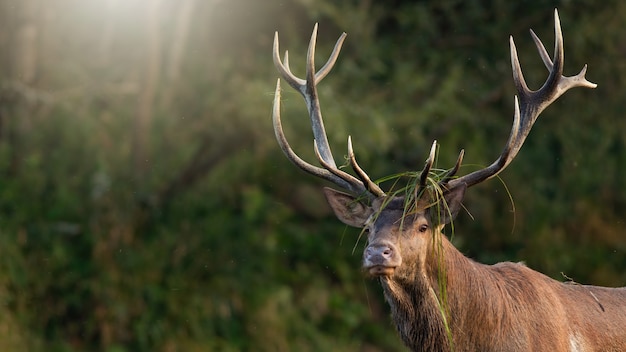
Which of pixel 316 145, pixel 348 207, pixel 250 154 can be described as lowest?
pixel 250 154

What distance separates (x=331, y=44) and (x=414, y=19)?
95cm

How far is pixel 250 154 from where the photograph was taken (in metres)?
12.0

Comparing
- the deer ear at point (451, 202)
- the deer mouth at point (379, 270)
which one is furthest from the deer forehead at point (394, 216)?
the deer mouth at point (379, 270)

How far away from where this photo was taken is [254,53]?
12.4 meters

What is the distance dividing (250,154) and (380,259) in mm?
7162

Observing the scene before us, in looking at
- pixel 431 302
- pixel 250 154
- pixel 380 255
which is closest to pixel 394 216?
pixel 380 255

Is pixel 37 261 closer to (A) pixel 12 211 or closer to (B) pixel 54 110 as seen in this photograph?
(A) pixel 12 211

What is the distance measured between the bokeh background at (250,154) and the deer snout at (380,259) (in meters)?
5.88

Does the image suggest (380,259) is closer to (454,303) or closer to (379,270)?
(379,270)

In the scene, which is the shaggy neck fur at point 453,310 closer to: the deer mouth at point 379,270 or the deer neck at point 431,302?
the deer neck at point 431,302

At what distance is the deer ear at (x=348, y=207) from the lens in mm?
5617

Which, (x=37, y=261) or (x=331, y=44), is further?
(x=331, y=44)

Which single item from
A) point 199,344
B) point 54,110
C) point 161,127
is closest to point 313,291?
point 199,344

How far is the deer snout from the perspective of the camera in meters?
4.90
